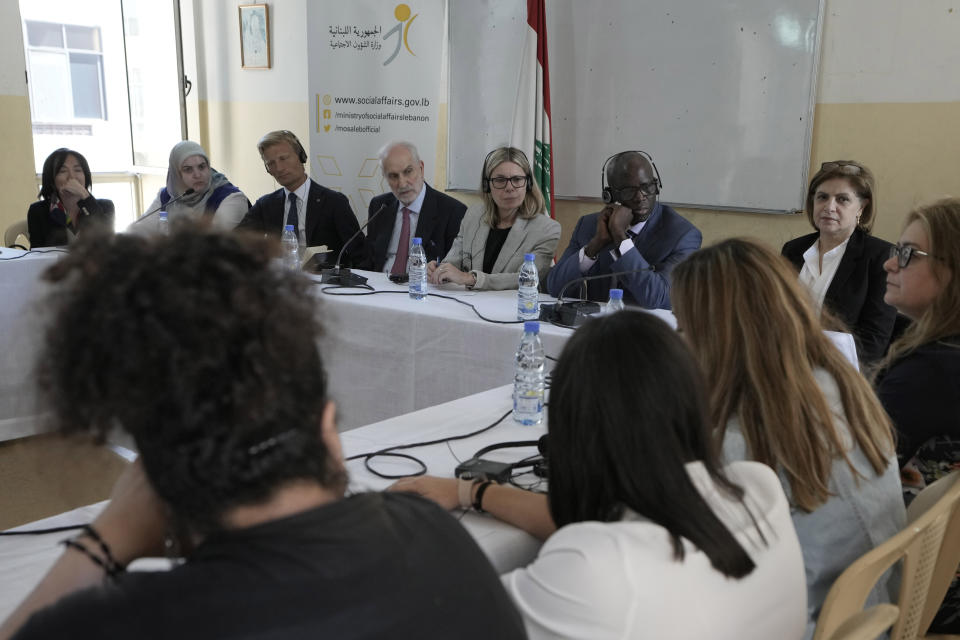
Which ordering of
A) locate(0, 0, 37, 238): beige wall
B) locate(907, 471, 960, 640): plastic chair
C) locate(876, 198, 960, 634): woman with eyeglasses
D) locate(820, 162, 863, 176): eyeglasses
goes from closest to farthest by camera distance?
locate(907, 471, 960, 640): plastic chair < locate(876, 198, 960, 634): woman with eyeglasses < locate(820, 162, 863, 176): eyeglasses < locate(0, 0, 37, 238): beige wall

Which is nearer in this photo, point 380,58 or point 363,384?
point 363,384

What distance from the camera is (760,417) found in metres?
1.20

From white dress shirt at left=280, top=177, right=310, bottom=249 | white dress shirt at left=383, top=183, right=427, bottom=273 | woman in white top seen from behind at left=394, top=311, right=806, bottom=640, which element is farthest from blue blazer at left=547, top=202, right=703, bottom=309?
woman in white top seen from behind at left=394, top=311, right=806, bottom=640

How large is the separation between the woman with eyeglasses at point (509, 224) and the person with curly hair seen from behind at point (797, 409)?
80.0 inches

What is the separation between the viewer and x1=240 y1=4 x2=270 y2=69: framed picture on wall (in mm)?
5660

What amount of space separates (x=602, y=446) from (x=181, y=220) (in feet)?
1.67

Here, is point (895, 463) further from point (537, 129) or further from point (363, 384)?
point (537, 129)

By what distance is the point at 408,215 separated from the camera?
3.78 m

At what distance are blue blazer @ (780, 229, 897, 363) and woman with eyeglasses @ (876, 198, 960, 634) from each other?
105 cm

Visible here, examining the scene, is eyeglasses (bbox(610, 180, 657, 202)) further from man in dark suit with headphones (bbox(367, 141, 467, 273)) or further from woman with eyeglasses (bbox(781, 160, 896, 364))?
man in dark suit with headphones (bbox(367, 141, 467, 273))

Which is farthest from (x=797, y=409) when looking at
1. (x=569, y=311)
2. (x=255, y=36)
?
(x=255, y=36)

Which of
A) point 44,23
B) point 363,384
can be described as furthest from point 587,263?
point 44,23

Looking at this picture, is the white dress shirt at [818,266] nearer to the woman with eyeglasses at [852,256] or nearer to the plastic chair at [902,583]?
the woman with eyeglasses at [852,256]

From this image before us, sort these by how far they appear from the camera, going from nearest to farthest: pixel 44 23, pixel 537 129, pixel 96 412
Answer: pixel 96 412
pixel 537 129
pixel 44 23
